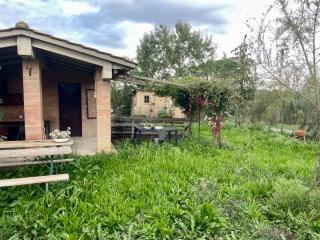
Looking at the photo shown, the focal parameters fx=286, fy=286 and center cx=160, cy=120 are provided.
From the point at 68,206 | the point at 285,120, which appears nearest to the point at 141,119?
the point at 68,206

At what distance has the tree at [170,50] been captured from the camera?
36.1 metres

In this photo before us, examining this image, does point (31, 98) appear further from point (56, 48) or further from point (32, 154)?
point (32, 154)

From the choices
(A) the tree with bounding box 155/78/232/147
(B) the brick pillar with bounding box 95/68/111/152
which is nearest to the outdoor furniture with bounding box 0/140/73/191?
(B) the brick pillar with bounding box 95/68/111/152

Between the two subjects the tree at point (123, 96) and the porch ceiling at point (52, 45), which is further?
the tree at point (123, 96)

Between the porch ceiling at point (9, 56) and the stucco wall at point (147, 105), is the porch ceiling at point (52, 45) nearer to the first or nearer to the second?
the porch ceiling at point (9, 56)

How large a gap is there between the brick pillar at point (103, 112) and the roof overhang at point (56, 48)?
14.0 inches

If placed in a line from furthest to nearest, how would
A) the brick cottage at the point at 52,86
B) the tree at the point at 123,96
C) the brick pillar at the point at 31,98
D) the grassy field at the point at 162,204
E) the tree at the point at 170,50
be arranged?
1. the tree at the point at 170,50
2. the tree at the point at 123,96
3. the brick pillar at the point at 31,98
4. the brick cottage at the point at 52,86
5. the grassy field at the point at 162,204

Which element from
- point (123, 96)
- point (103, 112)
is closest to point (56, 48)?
point (103, 112)

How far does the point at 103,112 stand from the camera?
326 inches

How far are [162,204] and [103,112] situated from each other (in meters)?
3.94

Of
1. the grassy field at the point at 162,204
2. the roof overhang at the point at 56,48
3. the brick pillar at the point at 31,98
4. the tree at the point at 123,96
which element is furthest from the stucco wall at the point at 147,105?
the grassy field at the point at 162,204

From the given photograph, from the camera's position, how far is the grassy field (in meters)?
4.52

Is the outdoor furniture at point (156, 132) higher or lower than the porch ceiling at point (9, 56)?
lower

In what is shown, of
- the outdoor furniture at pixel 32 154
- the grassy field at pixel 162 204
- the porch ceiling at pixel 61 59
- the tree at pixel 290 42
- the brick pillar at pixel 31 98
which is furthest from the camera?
the porch ceiling at pixel 61 59
